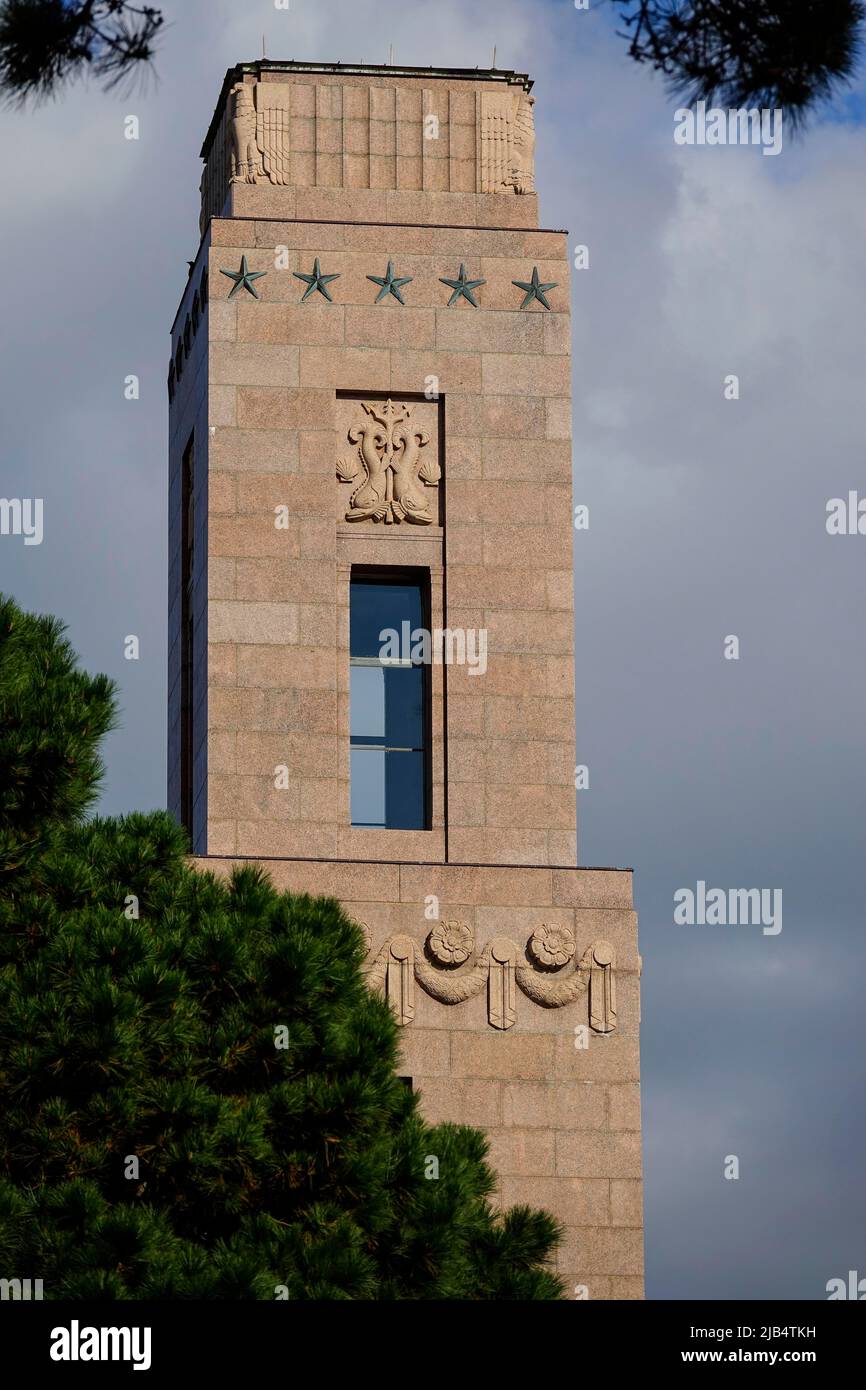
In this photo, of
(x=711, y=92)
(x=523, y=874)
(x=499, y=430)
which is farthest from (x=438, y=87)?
(x=711, y=92)

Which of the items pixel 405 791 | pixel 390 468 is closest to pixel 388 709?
pixel 405 791

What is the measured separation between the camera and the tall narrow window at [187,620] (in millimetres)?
36725

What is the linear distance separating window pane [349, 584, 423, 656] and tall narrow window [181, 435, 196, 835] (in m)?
2.27

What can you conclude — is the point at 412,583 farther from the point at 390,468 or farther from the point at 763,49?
the point at 763,49

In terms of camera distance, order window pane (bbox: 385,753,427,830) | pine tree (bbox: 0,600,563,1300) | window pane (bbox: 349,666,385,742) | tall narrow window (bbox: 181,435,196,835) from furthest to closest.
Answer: tall narrow window (bbox: 181,435,196,835)
window pane (bbox: 349,666,385,742)
window pane (bbox: 385,753,427,830)
pine tree (bbox: 0,600,563,1300)

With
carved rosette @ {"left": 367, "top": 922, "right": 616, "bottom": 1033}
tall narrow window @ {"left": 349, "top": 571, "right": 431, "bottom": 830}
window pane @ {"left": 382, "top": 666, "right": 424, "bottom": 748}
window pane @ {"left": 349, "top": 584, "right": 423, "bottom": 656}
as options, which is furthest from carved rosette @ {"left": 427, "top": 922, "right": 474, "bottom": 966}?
window pane @ {"left": 349, "top": 584, "right": 423, "bottom": 656}

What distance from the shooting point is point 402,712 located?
116 ft

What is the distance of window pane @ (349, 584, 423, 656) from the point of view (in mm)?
35625

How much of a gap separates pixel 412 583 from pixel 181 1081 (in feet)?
37.2

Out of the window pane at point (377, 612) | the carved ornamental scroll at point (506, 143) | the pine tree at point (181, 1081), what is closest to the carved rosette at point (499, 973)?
the window pane at point (377, 612)

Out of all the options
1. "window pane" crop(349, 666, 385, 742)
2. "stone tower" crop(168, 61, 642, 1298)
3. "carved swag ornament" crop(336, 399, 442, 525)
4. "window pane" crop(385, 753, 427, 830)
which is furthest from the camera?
"carved swag ornament" crop(336, 399, 442, 525)

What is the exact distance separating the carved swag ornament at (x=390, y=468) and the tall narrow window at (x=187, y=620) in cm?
260

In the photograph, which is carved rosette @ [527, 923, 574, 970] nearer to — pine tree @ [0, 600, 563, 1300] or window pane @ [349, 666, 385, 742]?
window pane @ [349, 666, 385, 742]

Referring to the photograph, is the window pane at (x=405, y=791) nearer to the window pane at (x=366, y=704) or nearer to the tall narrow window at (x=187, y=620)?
the window pane at (x=366, y=704)
